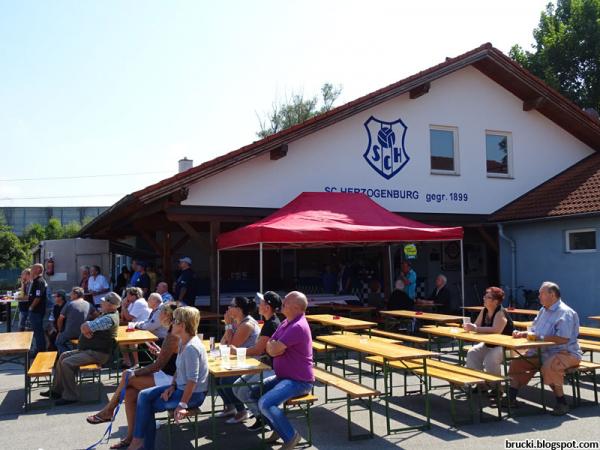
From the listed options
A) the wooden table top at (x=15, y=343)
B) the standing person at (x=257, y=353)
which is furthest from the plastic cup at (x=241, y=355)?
the wooden table top at (x=15, y=343)

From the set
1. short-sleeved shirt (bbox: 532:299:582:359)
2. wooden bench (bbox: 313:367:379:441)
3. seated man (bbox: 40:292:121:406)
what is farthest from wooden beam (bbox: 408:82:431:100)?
wooden bench (bbox: 313:367:379:441)

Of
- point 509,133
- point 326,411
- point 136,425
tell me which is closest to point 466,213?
point 509,133

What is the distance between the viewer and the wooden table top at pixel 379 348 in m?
5.52

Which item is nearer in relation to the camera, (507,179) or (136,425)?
(136,425)

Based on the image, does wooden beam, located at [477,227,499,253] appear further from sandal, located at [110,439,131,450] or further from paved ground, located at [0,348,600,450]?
sandal, located at [110,439,131,450]

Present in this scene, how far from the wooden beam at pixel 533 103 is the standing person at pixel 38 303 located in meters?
10.9

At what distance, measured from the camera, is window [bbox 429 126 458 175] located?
13.9m

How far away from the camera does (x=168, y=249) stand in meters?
14.6

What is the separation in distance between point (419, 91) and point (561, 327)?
836 cm

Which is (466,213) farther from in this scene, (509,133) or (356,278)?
(356,278)

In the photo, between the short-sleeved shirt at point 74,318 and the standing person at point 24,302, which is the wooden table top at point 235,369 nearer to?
the short-sleeved shirt at point 74,318

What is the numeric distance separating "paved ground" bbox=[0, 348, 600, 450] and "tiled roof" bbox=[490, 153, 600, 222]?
21.4ft

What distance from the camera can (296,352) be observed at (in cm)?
504

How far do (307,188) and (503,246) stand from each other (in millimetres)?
4798
